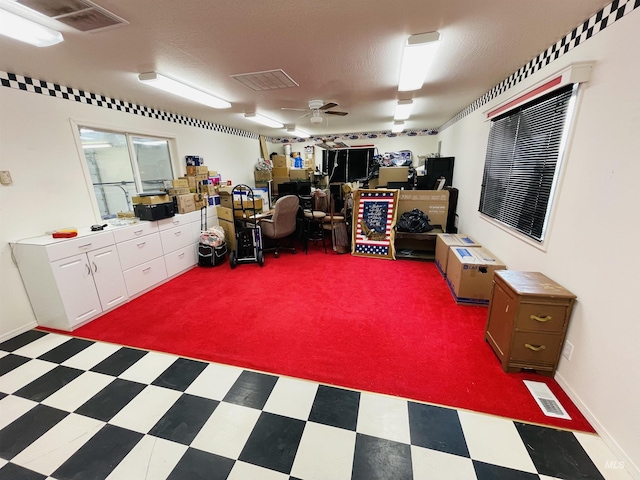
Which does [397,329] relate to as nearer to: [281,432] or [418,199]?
[281,432]

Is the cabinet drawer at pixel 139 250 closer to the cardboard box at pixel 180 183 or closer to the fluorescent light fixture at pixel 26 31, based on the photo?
the cardboard box at pixel 180 183

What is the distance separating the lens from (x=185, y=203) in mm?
4070

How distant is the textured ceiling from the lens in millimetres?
1585

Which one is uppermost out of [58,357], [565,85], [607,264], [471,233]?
[565,85]

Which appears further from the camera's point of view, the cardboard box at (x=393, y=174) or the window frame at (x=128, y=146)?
the cardboard box at (x=393, y=174)

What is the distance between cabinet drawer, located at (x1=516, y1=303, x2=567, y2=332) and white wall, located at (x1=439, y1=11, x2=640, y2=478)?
0.08 meters

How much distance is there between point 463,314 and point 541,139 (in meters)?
1.83

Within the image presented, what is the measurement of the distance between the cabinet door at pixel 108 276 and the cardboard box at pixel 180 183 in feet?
5.18

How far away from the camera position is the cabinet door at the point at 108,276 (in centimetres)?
278

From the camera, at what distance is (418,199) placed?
458 cm

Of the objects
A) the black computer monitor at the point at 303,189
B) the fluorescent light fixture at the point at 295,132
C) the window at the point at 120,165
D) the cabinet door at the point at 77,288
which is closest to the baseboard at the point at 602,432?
the cabinet door at the point at 77,288

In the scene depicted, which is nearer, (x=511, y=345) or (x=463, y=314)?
(x=511, y=345)

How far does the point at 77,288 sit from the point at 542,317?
420 centimetres

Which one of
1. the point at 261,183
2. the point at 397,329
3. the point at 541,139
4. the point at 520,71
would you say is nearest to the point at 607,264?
the point at 541,139
